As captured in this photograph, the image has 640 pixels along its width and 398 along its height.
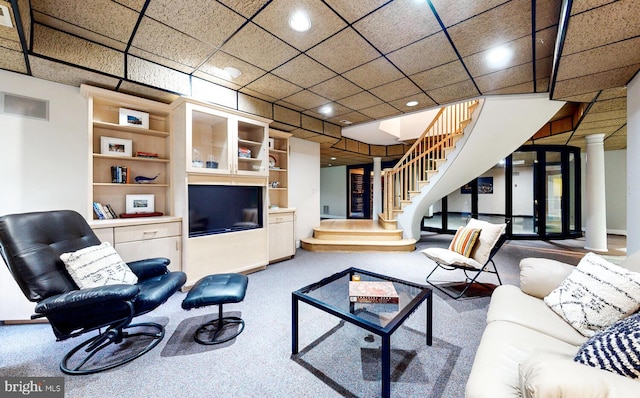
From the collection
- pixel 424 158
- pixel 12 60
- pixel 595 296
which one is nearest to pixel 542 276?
pixel 595 296

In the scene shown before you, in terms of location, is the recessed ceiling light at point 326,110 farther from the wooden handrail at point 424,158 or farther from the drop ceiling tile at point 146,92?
the wooden handrail at point 424,158

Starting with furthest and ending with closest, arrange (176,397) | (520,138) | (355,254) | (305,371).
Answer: (355,254)
(520,138)
(305,371)
(176,397)

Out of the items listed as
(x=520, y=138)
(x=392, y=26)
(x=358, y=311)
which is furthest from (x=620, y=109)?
(x=358, y=311)

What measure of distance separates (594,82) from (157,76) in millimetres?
4467

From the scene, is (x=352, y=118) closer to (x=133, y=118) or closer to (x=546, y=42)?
(x=546, y=42)

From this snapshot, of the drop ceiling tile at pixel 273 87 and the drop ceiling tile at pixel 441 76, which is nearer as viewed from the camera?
the drop ceiling tile at pixel 441 76

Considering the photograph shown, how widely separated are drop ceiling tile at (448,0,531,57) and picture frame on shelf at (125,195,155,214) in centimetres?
359

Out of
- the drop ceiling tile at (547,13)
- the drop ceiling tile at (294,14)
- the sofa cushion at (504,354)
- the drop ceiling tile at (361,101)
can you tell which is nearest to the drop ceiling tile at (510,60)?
the drop ceiling tile at (547,13)

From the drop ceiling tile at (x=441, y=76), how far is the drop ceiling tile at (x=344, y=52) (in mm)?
723

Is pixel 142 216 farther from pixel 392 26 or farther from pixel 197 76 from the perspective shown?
pixel 392 26

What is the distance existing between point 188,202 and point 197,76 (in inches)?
58.5

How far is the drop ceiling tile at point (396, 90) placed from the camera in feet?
9.64

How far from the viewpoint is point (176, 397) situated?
1.39 metres

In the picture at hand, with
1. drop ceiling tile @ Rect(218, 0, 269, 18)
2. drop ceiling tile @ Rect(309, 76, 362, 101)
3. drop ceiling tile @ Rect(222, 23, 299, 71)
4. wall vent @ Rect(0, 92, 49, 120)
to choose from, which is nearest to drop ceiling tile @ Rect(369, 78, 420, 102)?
drop ceiling tile @ Rect(309, 76, 362, 101)
